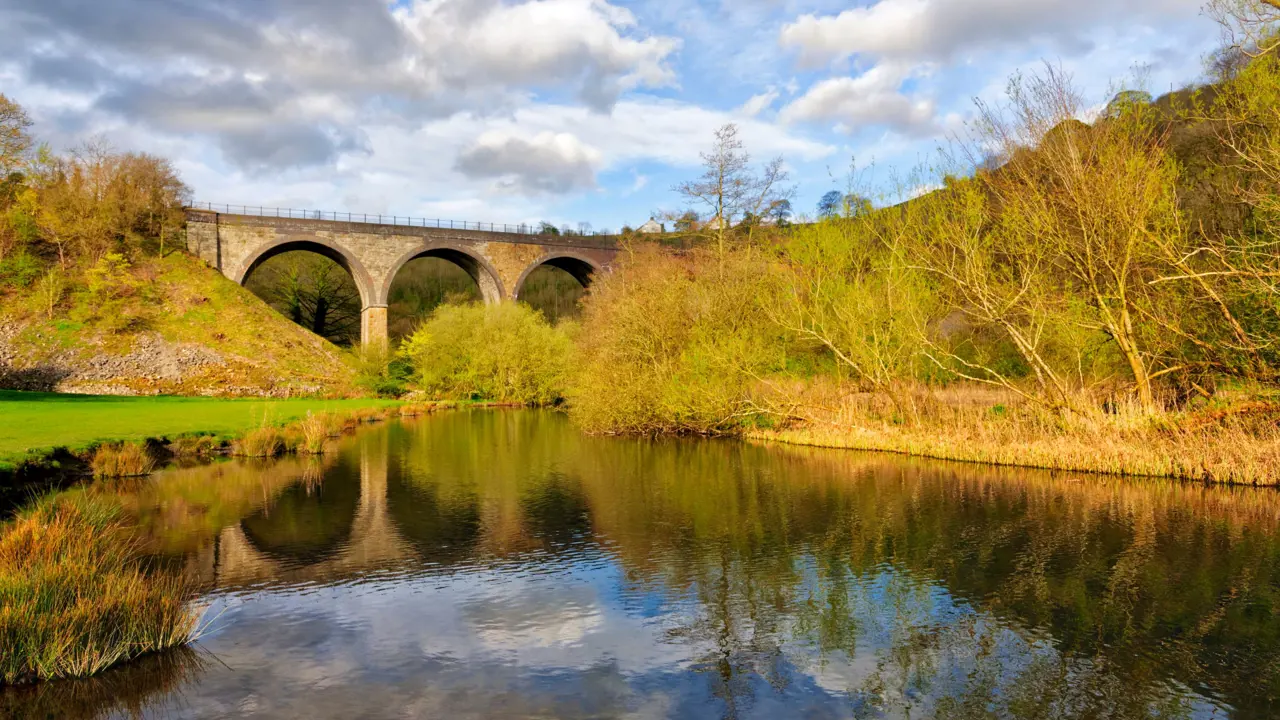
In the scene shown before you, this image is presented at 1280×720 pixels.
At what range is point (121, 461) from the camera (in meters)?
14.8

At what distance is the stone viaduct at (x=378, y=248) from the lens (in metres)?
45.5

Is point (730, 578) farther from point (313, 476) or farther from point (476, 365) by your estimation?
point (476, 365)

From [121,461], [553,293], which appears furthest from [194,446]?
[553,293]

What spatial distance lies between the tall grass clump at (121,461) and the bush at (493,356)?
68.1 feet

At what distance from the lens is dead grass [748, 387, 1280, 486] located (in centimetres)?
1273

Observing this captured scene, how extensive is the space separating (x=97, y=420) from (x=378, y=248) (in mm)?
29915

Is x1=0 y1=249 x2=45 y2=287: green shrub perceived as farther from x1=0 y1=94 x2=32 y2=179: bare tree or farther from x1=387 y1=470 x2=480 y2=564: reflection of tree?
x1=387 y1=470 x2=480 y2=564: reflection of tree

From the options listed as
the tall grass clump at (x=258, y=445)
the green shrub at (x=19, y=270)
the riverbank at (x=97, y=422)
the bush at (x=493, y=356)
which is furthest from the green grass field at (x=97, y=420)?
the green shrub at (x=19, y=270)

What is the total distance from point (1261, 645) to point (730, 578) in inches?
171

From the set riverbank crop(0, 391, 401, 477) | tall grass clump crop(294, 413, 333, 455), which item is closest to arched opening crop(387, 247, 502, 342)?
riverbank crop(0, 391, 401, 477)

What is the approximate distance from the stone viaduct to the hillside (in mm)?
1918

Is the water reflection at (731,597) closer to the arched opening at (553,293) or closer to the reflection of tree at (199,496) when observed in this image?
the reflection of tree at (199,496)

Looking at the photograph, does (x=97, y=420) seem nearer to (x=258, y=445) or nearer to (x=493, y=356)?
(x=258, y=445)

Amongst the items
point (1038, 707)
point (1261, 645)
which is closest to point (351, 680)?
point (1038, 707)
